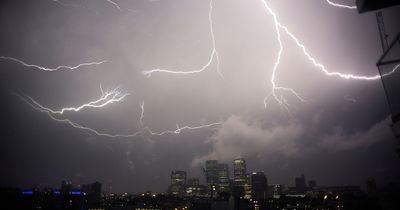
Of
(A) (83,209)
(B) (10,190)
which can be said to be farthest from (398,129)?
(A) (83,209)

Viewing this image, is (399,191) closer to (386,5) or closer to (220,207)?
(386,5)

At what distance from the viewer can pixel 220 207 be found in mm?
39812

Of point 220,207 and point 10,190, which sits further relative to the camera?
point 10,190

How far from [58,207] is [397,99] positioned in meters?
79.7

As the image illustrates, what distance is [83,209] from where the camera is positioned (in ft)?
233

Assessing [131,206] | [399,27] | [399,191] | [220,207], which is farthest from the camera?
[131,206]

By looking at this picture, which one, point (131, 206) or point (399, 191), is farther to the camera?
point (131, 206)

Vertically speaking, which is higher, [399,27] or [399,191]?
[399,27]

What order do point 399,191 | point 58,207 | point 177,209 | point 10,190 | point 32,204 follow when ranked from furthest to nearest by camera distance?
point 177,209 → point 58,207 → point 32,204 → point 10,190 → point 399,191

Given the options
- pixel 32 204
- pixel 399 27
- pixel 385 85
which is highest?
pixel 399 27

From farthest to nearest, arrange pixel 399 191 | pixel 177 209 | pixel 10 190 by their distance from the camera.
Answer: pixel 177 209, pixel 10 190, pixel 399 191

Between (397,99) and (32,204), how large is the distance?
236 ft

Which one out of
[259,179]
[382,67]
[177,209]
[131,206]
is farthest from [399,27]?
[259,179]

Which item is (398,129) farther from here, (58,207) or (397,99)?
(58,207)
